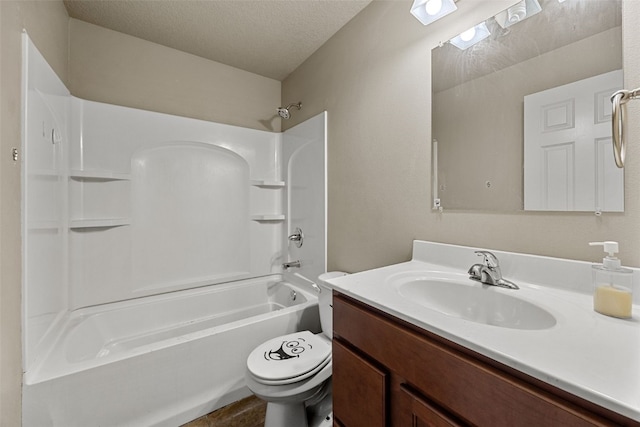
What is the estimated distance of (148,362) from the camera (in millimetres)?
1334

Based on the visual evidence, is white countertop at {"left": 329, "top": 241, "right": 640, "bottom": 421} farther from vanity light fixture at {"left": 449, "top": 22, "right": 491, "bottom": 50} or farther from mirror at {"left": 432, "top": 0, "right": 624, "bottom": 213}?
vanity light fixture at {"left": 449, "top": 22, "right": 491, "bottom": 50}

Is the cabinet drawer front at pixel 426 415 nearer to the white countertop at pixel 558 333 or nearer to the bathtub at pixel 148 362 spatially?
the white countertop at pixel 558 333

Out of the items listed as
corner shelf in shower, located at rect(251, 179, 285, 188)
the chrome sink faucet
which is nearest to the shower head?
corner shelf in shower, located at rect(251, 179, 285, 188)

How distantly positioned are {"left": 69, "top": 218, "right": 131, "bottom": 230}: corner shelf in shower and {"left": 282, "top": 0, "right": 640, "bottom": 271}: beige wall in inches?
59.6

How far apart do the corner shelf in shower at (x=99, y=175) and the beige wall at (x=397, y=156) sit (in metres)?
1.49

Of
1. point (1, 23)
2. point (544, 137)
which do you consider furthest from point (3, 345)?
point (544, 137)

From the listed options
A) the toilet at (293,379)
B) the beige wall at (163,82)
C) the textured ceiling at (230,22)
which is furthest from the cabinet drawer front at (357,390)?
the beige wall at (163,82)

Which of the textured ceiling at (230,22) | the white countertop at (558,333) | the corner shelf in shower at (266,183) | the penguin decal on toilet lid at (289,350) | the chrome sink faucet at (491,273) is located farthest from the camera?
the corner shelf in shower at (266,183)

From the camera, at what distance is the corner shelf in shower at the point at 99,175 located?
1.75 m

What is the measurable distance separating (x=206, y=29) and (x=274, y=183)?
1263 millimetres

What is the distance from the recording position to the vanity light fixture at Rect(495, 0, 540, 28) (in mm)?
954

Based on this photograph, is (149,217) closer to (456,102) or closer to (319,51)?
(319,51)

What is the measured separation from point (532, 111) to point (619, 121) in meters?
0.27

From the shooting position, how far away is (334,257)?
6.37 ft
